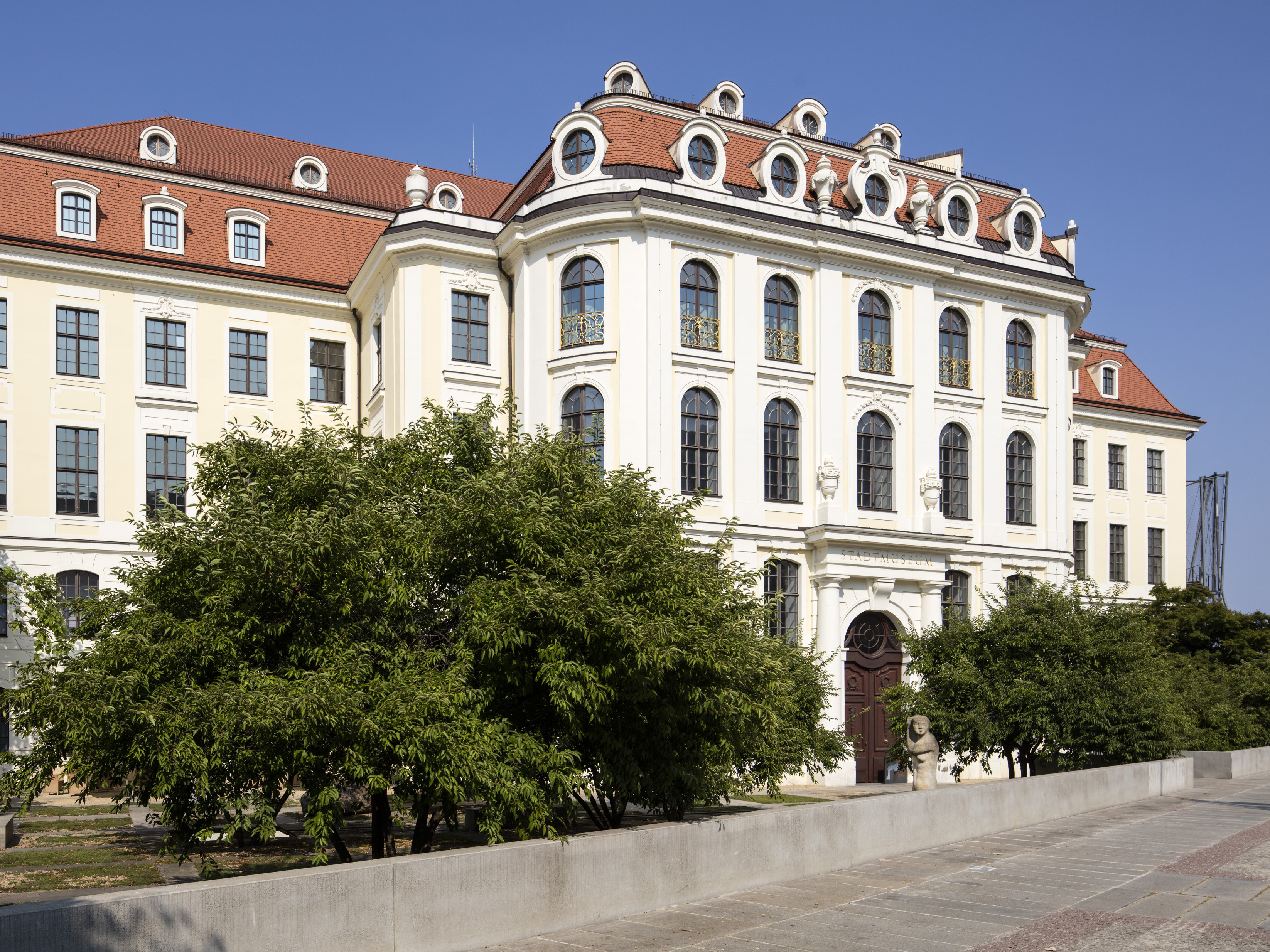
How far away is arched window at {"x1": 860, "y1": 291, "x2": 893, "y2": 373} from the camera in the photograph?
33094mm

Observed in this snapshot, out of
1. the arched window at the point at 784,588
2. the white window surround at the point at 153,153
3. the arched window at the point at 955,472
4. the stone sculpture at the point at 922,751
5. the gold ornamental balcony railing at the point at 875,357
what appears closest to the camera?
the stone sculpture at the point at 922,751

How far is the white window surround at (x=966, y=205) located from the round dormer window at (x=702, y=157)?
7.66 meters

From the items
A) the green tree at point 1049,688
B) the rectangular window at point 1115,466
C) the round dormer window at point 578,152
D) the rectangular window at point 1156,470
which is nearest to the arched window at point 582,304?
the round dormer window at point 578,152

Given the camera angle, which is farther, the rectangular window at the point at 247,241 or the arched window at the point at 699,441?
the rectangular window at the point at 247,241

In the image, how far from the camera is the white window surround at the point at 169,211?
34.0 metres

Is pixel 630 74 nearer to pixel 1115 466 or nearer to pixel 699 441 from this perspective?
pixel 699 441

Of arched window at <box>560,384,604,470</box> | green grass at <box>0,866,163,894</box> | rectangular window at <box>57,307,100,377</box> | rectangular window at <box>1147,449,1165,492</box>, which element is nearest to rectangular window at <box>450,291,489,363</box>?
arched window at <box>560,384,604,470</box>

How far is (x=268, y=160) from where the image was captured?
40812mm

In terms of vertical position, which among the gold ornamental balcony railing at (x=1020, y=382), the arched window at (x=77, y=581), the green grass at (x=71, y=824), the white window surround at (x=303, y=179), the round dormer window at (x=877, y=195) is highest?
the white window surround at (x=303, y=179)

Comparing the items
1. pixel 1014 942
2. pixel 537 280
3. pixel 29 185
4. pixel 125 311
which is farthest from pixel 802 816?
pixel 29 185

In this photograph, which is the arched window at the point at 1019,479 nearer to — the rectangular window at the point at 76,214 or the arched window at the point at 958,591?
the arched window at the point at 958,591

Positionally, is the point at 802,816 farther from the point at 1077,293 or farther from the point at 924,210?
the point at 1077,293

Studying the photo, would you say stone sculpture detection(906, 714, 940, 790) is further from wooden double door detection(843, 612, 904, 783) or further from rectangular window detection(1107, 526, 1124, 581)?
rectangular window detection(1107, 526, 1124, 581)

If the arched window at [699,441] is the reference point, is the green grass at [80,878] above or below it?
below
